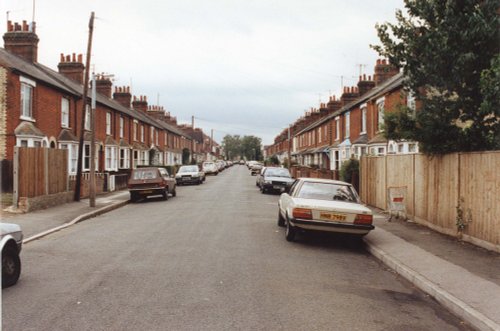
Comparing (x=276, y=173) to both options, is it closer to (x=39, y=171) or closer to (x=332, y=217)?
(x=39, y=171)

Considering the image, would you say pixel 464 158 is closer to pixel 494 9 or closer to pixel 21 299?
pixel 494 9

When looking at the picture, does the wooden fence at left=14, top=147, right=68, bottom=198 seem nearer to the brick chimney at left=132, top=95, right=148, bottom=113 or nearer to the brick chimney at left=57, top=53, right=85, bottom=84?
the brick chimney at left=57, top=53, right=85, bottom=84

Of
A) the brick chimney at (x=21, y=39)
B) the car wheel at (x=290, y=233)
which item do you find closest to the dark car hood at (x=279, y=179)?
the car wheel at (x=290, y=233)

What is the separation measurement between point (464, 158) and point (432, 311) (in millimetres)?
5574

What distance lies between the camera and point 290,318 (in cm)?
494

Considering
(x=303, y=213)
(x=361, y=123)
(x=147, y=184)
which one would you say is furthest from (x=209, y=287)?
(x=361, y=123)

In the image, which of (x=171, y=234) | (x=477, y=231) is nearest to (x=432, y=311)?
(x=477, y=231)

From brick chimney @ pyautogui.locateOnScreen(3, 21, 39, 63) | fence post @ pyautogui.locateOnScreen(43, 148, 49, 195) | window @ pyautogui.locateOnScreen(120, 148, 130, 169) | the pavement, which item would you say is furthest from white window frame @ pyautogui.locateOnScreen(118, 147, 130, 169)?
the pavement

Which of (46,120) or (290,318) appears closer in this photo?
(290,318)

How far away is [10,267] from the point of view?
6242 mm

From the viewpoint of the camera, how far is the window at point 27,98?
21.4 meters

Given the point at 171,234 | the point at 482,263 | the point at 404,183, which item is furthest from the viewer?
→ the point at 404,183

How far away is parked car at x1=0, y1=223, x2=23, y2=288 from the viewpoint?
608cm

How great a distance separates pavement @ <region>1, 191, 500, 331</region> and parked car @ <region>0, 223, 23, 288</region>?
4007mm
